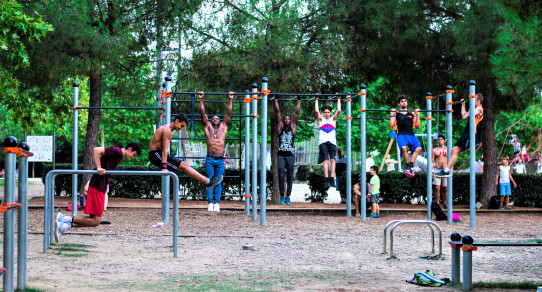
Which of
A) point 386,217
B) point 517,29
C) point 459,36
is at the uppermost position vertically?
point 459,36

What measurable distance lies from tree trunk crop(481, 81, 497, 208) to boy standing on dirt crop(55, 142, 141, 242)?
11.0 m

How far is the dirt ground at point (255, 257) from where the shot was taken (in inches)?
252

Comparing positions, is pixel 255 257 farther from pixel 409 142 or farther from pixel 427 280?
pixel 409 142

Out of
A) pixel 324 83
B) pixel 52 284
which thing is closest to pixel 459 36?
pixel 324 83

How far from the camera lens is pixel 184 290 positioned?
233 inches

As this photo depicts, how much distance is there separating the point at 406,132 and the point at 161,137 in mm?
5184

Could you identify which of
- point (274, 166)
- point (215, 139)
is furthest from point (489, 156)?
point (215, 139)

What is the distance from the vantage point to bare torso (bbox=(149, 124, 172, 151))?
10477mm

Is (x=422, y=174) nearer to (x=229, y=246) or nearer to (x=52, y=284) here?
(x=229, y=246)

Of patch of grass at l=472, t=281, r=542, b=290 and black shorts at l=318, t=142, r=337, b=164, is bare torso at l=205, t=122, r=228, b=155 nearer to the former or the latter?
black shorts at l=318, t=142, r=337, b=164

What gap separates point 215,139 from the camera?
13172mm

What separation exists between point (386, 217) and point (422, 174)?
371 cm

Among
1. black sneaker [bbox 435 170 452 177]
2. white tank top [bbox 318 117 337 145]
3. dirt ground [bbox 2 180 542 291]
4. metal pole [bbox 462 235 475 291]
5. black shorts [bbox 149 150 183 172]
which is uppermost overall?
white tank top [bbox 318 117 337 145]

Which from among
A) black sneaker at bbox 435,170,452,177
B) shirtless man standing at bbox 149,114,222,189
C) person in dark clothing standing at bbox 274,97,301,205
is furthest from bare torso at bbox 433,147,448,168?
shirtless man standing at bbox 149,114,222,189
